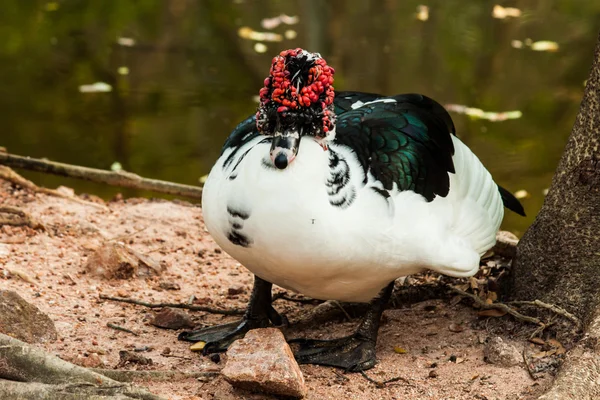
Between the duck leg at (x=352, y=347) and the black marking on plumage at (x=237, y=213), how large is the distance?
2.58 feet

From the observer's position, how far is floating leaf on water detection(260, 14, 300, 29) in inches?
402

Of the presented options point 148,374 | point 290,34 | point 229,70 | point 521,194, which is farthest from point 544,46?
point 148,374

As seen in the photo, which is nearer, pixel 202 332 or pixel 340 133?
pixel 340 133

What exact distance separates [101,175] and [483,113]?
386cm

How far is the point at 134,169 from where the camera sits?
268 inches

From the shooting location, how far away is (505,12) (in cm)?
1104

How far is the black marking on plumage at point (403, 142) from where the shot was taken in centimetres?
347

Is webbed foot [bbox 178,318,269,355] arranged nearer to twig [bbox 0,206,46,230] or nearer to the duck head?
the duck head

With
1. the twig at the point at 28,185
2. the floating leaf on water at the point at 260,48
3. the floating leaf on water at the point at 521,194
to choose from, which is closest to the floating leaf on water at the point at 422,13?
the floating leaf on water at the point at 260,48

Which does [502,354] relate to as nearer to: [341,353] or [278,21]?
[341,353]

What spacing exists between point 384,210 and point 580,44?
742cm

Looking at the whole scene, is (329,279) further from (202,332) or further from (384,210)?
(202,332)

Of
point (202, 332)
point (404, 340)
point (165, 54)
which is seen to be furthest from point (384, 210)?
point (165, 54)

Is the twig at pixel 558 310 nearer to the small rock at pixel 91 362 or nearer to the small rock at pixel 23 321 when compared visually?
the small rock at pixel 91 362
